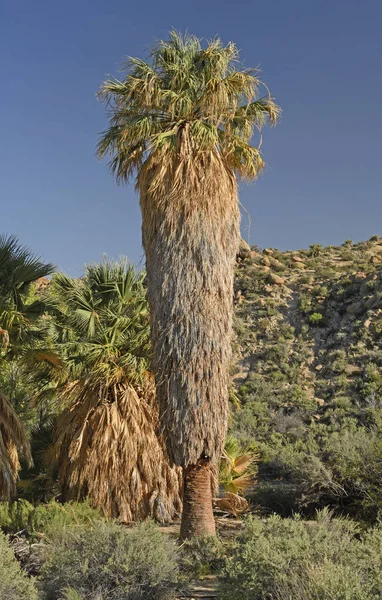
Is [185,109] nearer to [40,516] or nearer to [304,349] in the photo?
[40,516]

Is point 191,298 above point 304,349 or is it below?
below

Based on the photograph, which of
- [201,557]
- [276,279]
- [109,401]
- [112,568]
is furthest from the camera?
[276,279]

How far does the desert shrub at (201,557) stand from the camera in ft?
28.7

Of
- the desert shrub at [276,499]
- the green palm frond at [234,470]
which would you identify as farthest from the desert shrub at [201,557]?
the desert shrub at [276,499]

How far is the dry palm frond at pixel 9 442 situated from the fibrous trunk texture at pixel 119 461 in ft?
3.71

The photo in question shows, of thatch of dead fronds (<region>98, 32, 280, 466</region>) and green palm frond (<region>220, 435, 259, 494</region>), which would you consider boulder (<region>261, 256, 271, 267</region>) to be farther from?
thatch of dead fronds (<region>98, 32, 280, 466</region>)

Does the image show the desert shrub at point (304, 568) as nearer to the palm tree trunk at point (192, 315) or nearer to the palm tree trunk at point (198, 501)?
the palm tree trunk at point (192, 315)

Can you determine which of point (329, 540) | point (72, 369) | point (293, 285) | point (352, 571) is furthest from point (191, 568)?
point (293, 285)

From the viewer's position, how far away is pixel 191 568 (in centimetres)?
891

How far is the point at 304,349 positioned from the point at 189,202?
24.5 meters

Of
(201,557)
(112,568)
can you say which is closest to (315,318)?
(201,557)

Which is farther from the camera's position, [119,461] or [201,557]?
[119,461]

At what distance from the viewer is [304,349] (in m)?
33.5

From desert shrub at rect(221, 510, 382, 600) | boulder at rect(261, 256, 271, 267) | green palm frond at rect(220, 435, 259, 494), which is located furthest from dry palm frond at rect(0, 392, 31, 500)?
boulder at rect(261, 256, 271, 267)
